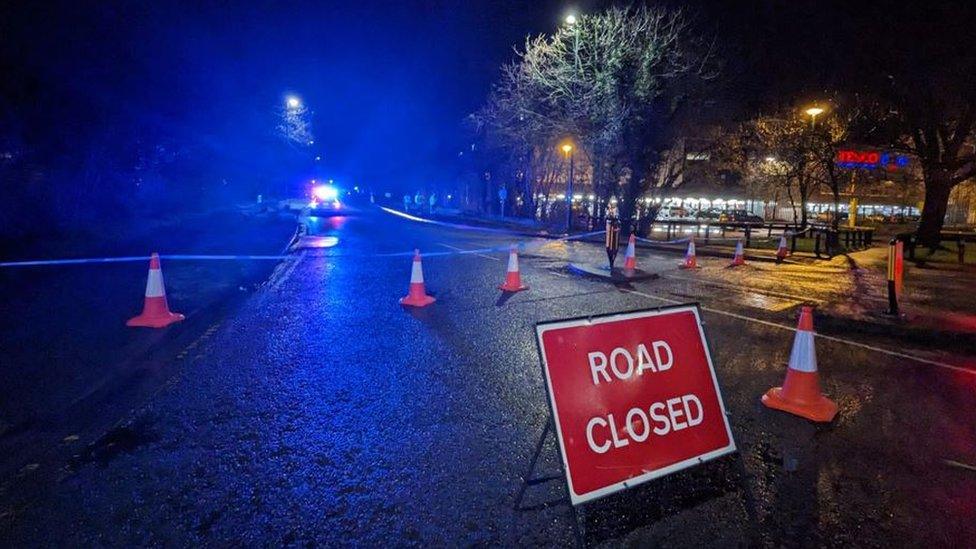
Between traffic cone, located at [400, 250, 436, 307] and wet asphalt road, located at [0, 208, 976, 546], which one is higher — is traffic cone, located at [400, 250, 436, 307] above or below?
above

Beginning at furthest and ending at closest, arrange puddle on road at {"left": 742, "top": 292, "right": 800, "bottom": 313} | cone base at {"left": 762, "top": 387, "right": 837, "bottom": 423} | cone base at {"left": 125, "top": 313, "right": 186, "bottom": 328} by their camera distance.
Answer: puddle on road at {"left": 742, "top": 292, "right": 800, "bottom": 313}
cone base at {"left": 125, "top": 313, "right": 186, "bottom": 328}
cone base at {"left": 762, "top": 387, "right": 837, "bottom": 423}

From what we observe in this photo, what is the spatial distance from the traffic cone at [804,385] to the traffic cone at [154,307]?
7.17 metres

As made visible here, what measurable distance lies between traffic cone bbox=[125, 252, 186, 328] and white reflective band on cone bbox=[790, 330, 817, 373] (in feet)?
23.8

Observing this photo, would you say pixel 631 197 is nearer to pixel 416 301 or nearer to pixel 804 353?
pixel 416 301

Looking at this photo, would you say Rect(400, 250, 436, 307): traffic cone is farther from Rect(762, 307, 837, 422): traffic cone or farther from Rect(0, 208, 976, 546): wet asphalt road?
Rect(762, 307, 837, 422): traffic cone

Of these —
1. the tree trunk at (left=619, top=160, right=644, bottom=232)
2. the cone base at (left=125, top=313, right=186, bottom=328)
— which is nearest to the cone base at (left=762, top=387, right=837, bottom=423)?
the cone base at (left=125, top=313, right=186, bottom=328)

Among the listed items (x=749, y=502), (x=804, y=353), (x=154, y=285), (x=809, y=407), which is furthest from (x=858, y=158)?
(x=154, y=285)

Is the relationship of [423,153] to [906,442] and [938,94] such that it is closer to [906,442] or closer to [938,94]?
[938,94]

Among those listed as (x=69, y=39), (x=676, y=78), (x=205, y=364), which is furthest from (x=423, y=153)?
(x=205, y=364)

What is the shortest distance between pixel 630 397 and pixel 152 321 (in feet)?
21.8

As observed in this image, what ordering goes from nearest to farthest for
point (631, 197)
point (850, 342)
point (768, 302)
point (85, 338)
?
point (85, 338), point (850, 342), point (768, 302), point (631, 197)

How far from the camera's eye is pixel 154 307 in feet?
24.3

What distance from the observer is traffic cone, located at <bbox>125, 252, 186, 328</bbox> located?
7.29 m

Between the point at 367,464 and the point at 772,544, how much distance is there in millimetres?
2336
